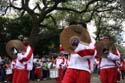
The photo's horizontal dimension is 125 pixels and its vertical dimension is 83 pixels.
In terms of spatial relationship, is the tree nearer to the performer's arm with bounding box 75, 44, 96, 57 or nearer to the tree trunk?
the tree trunk

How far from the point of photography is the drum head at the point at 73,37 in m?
8.78

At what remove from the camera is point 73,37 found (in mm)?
8906

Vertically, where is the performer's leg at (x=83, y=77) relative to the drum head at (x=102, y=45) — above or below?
below

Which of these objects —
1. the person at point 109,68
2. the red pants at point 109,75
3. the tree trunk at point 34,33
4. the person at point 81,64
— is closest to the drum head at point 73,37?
the person at point 81,64

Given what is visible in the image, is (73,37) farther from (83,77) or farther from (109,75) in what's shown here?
(109,75)

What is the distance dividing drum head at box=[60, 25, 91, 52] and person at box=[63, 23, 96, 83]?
134mm

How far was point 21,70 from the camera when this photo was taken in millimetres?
12469

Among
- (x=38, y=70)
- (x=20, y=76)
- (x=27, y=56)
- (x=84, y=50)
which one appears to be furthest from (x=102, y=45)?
(x=38, y=70)

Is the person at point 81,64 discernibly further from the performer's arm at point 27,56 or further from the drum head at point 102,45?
the performer's arm at point 27,56

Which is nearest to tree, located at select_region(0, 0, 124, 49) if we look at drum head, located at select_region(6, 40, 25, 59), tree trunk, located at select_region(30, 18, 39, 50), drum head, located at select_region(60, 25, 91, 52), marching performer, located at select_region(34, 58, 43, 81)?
tree trunk, located at select_region(30, 18, 39, 50)

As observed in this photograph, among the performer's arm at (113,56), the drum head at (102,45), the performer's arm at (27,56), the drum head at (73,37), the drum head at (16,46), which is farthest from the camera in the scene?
the drum head at (16,46)

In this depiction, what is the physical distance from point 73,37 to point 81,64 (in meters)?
0.59

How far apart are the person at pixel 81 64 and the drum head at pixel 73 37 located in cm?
13

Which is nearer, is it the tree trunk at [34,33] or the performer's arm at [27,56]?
the performer's arm at [27,56]
